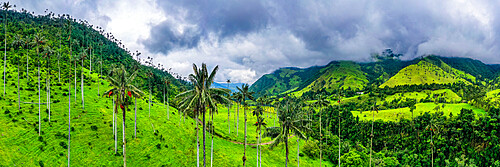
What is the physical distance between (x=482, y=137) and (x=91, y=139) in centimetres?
17625

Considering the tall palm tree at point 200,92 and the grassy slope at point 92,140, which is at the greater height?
the tall palm tree at point 200,92

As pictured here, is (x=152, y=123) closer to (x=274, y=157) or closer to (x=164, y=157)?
(x=164, y=157)

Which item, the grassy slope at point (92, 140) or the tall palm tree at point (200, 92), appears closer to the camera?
the tall palm tree at point (200, 92)

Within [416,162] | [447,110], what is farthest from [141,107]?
[447,110]

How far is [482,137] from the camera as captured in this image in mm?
124188

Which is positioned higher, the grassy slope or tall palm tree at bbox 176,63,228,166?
tall palm tree at bbox 176,63,228,166

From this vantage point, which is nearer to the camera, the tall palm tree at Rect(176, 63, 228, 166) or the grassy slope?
the tall palm tree at Rect(176, 63, 228, 166)

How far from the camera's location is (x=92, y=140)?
2367 inches

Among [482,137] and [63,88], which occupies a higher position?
[63,88]

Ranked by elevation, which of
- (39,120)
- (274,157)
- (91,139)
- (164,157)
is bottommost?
(274,157)

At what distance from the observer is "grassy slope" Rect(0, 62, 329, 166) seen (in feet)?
172

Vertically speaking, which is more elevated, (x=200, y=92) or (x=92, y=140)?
(x=200, y=92)

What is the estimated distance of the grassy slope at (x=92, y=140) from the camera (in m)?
52.5

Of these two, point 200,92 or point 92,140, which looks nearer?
point 200,92
